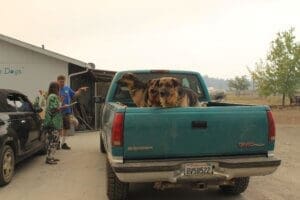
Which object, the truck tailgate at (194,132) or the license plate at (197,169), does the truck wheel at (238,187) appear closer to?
the truck tailgate at (194,132)

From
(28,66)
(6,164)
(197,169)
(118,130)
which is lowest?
(6,164)

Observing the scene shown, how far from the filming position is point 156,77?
8.55 m

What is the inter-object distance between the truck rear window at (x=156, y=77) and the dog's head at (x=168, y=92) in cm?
211

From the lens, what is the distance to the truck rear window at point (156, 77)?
852cm

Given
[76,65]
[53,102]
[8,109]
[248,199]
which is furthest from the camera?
[76,65]

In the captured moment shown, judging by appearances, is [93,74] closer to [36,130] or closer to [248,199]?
[36,130]

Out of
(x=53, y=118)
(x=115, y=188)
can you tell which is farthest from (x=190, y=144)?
(x=53, y=118)

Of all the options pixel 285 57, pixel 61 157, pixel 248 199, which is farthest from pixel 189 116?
pixel 285 57

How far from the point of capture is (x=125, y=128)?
5352mm

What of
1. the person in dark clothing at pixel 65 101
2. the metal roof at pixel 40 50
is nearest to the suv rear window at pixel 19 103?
the person in dark clothing at pixel 65 101

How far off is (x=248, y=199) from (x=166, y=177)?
188 centimetres

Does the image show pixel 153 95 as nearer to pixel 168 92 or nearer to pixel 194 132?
pixel 168 92

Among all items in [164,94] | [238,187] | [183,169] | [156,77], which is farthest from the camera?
[156,77]

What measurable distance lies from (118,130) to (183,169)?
2.95 ft
